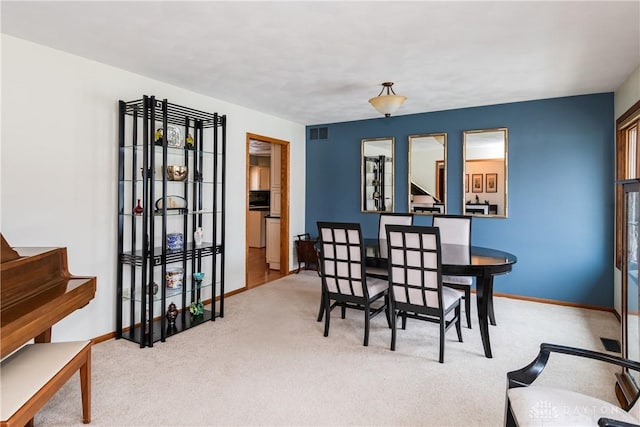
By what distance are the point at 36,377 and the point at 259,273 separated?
4.18 meters

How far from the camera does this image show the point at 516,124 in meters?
4.41

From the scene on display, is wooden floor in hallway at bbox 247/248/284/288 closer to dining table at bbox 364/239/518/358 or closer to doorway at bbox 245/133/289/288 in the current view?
doorway at bbox 245/133/289/288

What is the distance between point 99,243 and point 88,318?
0.63 metres

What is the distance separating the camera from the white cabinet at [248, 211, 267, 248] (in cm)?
841

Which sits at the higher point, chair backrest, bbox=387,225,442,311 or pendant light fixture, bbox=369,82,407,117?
pendant light fixture, bbox=369,82,407,117

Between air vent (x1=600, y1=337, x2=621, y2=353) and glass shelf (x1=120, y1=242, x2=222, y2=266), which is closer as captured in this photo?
air vent (x1=600, y1=337, x2=621, y2=353)

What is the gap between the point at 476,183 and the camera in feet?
15.2

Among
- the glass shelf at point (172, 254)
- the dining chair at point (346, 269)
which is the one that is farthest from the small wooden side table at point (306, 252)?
the dining chair at point (346, 269)

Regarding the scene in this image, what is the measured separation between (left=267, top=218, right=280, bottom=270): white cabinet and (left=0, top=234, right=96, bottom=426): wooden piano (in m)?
3.94

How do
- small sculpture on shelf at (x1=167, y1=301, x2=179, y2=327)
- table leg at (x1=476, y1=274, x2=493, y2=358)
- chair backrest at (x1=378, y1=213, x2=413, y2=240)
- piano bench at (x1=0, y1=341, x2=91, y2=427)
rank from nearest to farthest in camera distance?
piano bench at (x1=0, y1=341, x2=91, y2=427) → table leg at (x1=476, y1=274, x2=493, y2=358) → small sculpture on shelf at (x1=167, y1=301, x2=179, y2=327) → chair backrest at (x1=378, y1=213, x2=413, y2=240)

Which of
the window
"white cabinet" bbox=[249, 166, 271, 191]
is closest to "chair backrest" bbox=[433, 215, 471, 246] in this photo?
the window

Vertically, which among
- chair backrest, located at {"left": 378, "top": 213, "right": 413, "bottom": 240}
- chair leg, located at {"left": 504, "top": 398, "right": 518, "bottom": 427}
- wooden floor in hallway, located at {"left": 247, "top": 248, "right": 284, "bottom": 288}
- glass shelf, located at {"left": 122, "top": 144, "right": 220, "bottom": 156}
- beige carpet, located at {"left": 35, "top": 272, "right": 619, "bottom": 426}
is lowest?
beige carpet, located at {"left": 35, "top": 272, "right": 619, "bottom": 426}

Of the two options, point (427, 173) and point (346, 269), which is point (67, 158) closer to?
point (346, 269)

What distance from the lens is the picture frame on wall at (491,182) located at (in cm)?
454
